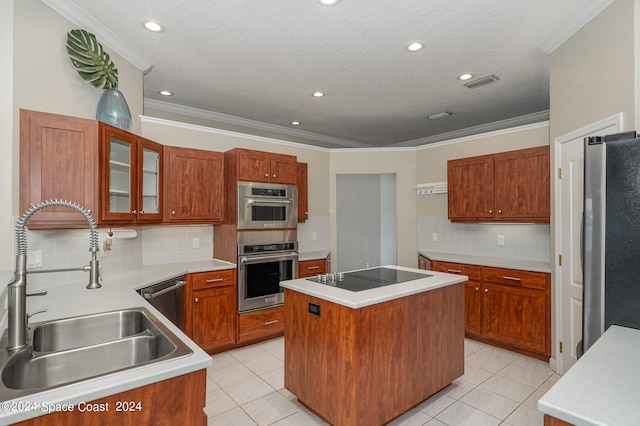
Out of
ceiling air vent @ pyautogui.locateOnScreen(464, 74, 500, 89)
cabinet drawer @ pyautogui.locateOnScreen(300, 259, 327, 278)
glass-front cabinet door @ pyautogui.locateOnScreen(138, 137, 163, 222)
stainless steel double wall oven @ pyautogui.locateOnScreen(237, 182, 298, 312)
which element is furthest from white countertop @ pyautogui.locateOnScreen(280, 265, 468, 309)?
ceiling air vent @ pyautogui.locateOnScreen(464, 74, 500, 89)

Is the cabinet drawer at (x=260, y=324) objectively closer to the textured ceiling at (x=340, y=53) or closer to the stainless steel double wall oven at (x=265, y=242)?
the stainless steel double wall oven at (x=265, y=242)

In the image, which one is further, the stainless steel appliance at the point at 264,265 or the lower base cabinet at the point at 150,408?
the stainless steel appliance at the point at 264,265

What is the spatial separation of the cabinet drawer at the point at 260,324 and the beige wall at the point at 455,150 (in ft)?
8.38

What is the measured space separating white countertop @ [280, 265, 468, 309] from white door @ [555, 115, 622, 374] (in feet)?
3.08

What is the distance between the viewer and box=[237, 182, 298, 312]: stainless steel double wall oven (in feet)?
11.8

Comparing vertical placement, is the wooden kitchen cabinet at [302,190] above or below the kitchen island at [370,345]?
above

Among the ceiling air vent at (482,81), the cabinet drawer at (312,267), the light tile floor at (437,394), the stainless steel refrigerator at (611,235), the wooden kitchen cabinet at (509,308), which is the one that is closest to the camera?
the stainless steel refrigerator at (611,235)

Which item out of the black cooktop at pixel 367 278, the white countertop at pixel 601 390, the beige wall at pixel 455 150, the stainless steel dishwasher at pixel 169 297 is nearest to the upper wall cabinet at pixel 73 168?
the stainless steel dishwasher at pixel 169 297

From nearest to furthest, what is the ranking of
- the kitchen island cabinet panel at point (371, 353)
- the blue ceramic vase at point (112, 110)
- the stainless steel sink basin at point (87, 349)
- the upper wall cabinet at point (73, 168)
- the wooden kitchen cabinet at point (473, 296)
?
the stainless steel sink basin at point (87, 349)
the kitchen island cabinet panel at point (371, 353)
the upper wall cabinet at point (73, 168)
the blue ceramic vase at point (112, 110)
the wooden kitchen cabinet at point (473, 296)

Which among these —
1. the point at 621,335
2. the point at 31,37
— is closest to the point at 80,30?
the point at 31,37

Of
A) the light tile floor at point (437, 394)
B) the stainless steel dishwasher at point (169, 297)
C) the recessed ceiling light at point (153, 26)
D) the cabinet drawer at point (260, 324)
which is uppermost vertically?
the recessed ceiling light at point (153, 26)

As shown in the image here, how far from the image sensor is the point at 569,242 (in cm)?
276

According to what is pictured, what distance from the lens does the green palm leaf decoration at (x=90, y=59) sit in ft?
8.04

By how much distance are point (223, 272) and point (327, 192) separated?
2.13 m
